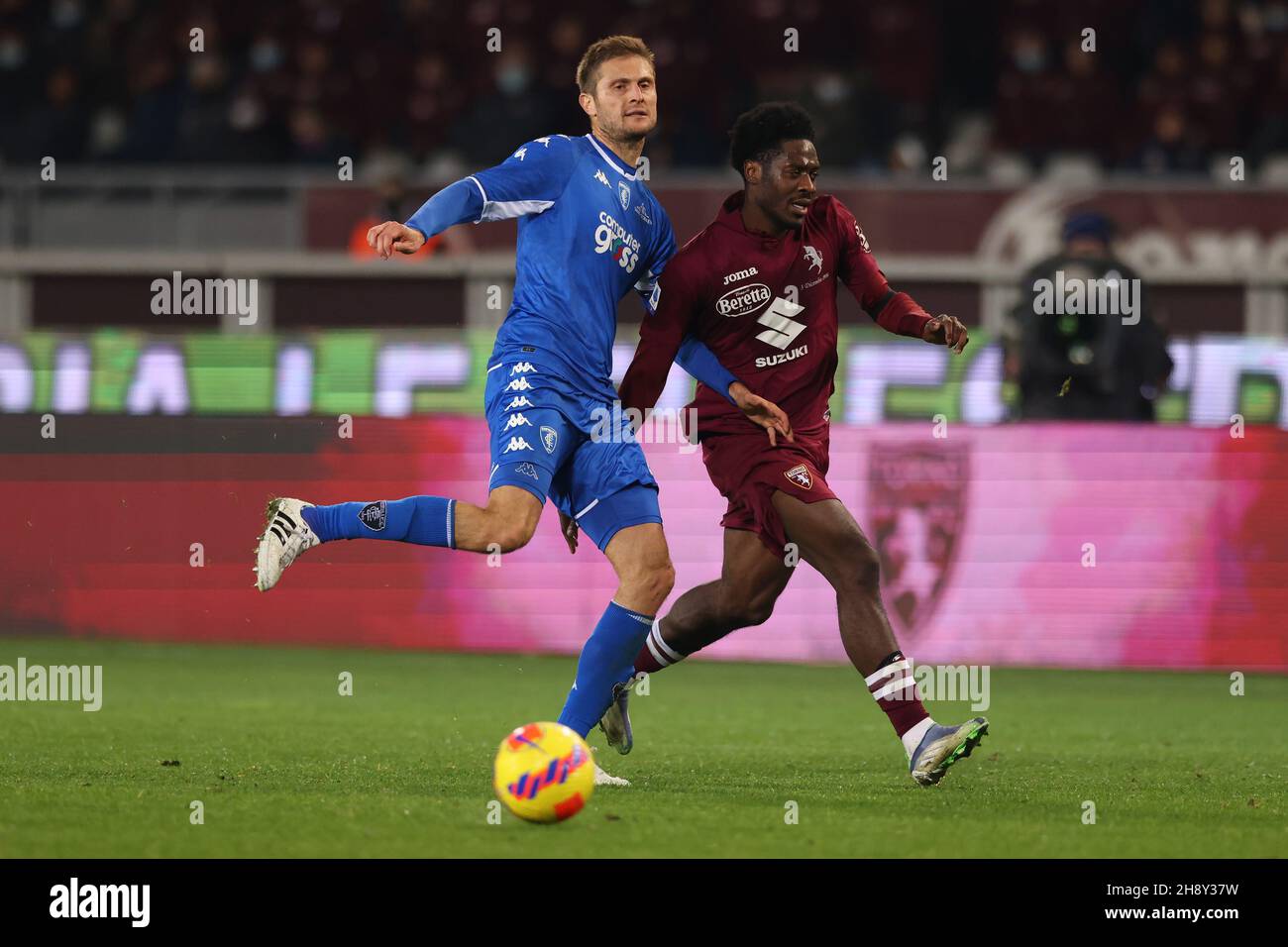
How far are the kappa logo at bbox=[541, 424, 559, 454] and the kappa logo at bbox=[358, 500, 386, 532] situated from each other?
0.59 m

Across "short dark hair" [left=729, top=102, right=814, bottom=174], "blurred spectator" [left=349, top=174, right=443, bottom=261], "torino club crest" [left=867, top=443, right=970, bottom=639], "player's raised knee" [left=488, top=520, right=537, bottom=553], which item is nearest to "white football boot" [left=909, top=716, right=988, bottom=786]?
"player's raised knee" [left=488, top=520, right=537, bottom=553]

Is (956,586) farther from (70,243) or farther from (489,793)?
(70,243)

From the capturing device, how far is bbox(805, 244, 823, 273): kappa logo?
23.7 feet

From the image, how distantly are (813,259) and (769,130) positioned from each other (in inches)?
19.9

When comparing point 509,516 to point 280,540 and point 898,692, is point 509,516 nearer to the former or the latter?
point 280,540

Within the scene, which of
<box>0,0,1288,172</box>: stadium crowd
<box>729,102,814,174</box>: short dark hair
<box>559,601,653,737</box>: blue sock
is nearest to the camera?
<box>559,601,653,737</box>: blue sock

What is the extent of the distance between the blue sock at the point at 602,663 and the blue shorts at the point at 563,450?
0.89ft

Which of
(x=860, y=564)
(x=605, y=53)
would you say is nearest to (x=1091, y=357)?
(x=860, y=564)

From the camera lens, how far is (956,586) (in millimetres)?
11406

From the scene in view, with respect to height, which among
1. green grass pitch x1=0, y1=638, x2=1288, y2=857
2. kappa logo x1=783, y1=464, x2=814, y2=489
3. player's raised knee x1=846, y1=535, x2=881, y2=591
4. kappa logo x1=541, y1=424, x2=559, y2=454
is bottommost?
green grass pitch x1=0, y1=638, x2=1288, y2=857

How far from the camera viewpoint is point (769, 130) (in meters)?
7.06

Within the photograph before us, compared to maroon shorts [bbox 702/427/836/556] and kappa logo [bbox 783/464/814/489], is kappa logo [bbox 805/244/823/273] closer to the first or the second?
maroon shorts [bbox 702/427/836/556]
